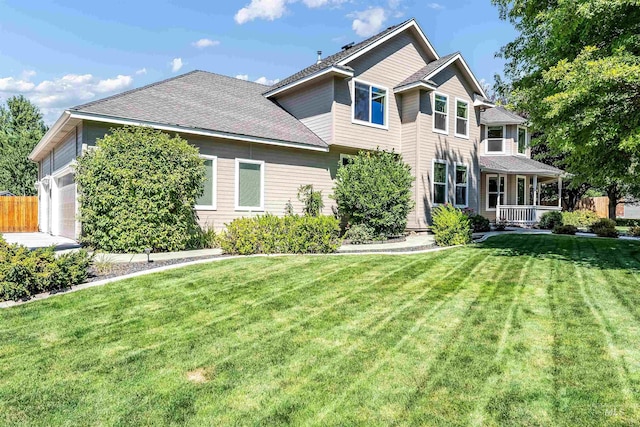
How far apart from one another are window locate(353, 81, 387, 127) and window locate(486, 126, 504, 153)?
35.2 feet

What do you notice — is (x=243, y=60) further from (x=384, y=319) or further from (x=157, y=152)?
(x=384, y=319)

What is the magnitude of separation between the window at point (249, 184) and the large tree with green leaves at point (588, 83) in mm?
7684

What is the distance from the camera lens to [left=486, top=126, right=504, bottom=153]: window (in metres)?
23.1

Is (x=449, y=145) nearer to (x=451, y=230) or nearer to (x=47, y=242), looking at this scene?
(x=451, y=230)

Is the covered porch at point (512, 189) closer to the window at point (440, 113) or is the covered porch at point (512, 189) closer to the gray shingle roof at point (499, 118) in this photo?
the gray shingle roof at point (499, 118)

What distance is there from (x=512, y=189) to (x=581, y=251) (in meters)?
12.5

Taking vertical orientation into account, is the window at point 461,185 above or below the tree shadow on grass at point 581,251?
above

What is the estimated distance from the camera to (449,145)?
16531 millimetres

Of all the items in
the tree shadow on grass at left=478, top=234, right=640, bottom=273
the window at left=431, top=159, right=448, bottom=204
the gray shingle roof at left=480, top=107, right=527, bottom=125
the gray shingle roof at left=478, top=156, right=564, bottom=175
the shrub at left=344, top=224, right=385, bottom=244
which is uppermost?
the gray shingle roof at left=480, top=107, right=527, bottom=125

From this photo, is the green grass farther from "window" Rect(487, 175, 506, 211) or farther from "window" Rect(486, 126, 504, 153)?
"window" Rect(486, 126, 504, 153)

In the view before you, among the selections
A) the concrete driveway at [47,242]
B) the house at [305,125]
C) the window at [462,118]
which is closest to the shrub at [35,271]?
the concrete driveway at [47,242]

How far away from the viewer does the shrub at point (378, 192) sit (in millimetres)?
12562

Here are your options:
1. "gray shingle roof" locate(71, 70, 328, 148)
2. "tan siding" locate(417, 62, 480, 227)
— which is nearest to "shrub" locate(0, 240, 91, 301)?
"gray shingle roof" locate(71, 70, 328, 148)

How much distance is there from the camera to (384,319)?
15.9 feet
